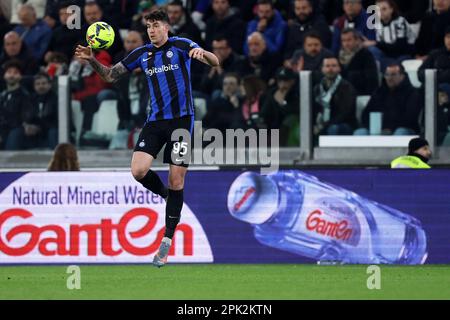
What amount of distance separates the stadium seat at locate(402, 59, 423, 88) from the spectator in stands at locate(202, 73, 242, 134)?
2157 mm

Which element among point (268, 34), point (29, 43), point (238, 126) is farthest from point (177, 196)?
point (29, 43)

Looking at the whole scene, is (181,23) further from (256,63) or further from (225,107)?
(225,107)

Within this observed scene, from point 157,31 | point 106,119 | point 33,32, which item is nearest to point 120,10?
point 33,32

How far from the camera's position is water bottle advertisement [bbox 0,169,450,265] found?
13.5m

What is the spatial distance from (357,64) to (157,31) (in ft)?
14.4

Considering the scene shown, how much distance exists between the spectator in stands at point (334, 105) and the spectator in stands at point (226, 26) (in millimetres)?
2855

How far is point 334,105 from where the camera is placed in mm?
14469

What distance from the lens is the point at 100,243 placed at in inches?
544

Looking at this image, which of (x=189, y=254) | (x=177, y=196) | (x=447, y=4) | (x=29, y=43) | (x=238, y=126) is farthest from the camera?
(x=29, y=43)

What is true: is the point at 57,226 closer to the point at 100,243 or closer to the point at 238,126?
the point at 100,243

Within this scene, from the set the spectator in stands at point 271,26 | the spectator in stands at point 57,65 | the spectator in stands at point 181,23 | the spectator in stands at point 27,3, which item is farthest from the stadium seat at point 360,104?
the spectator in stands at point 27,3

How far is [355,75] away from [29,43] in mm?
5947

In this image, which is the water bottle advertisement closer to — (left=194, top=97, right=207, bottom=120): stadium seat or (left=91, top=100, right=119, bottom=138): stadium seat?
(left=194, top=97, right=207, bottom=120): stadium seat

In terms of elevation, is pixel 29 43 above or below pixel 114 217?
above
